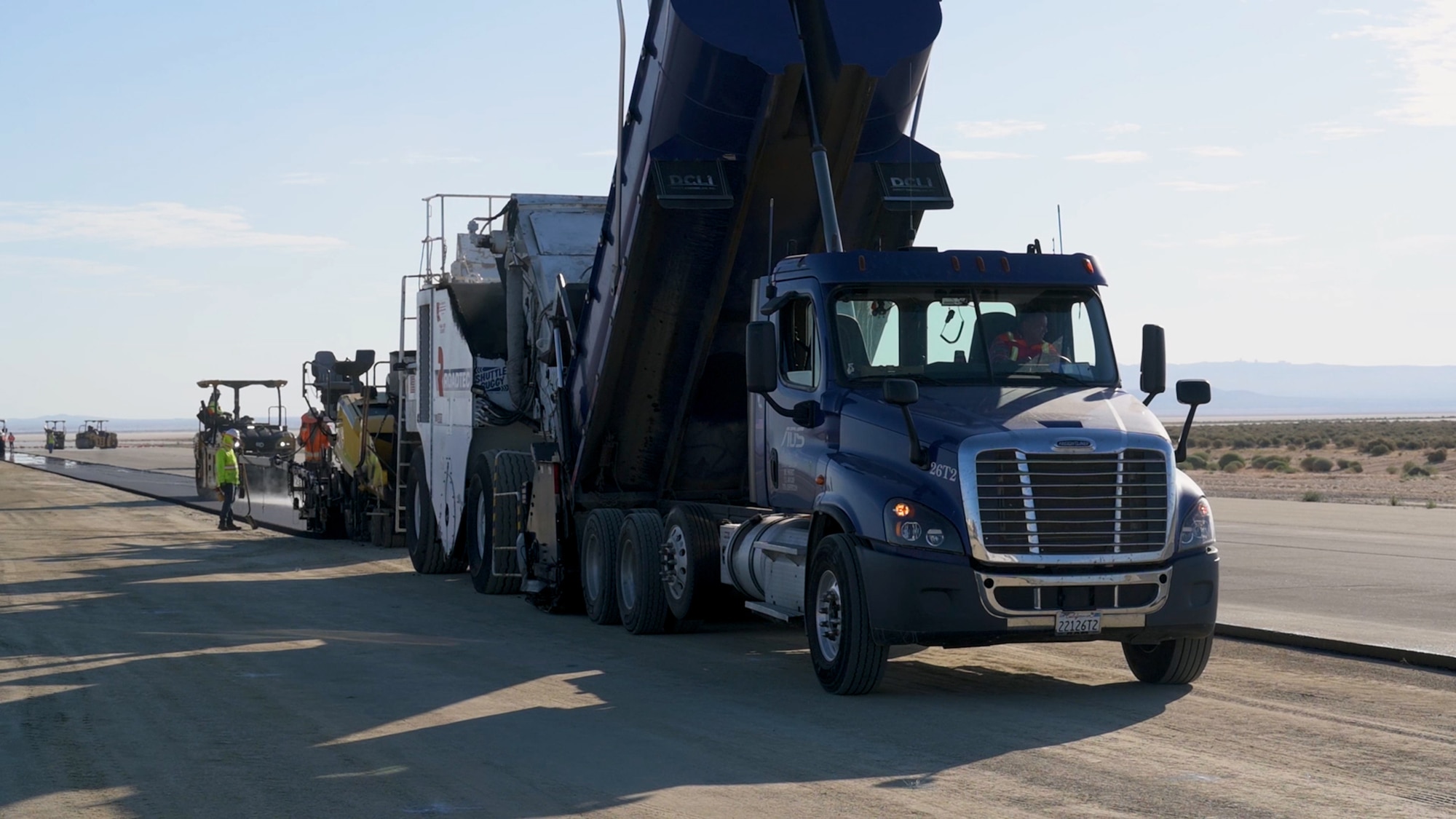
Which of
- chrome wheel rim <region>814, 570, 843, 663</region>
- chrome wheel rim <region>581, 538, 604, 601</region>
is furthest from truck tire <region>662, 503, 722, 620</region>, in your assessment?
chrome wheel rim <region>814, 570, 843, 663</region>

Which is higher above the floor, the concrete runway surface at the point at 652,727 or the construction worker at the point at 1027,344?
the construction worker at the point at 1027,344

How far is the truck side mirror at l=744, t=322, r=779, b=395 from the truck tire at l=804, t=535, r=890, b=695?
118cm

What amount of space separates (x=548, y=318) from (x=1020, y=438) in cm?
730

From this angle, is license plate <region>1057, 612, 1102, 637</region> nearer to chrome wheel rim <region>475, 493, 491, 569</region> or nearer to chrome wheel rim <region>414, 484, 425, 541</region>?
chrome wheel rim <region>475, 493, 491, 569</region>

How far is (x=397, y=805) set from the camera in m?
7.33

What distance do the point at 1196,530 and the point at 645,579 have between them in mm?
5138

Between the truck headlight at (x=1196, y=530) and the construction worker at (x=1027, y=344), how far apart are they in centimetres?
140

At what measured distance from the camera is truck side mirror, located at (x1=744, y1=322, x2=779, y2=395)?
11.0 meters

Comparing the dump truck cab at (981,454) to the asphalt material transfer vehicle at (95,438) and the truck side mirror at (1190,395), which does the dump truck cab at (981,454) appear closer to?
the truck side mirror at (1190,395)

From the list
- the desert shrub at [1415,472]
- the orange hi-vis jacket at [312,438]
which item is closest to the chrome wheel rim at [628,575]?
the orange hi-vis jacket at [312,438]

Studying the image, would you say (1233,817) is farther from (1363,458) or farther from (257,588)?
(1363,458)

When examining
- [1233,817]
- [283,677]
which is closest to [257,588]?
[283,677]

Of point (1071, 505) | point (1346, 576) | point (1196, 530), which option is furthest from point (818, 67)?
point (1346, 576)

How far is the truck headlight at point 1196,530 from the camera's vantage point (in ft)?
33.3
